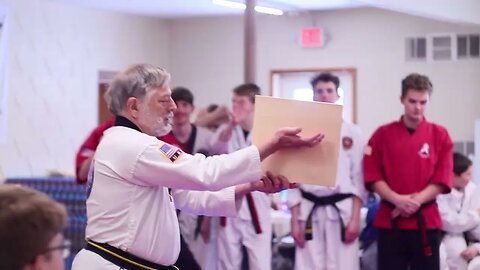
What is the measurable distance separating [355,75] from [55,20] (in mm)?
3334

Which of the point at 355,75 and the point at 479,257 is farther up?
the point at 355,75

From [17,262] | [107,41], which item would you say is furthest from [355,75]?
[17,262]

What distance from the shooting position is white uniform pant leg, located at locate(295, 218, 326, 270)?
4.72 metres

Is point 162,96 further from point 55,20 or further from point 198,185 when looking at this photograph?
point 55,20

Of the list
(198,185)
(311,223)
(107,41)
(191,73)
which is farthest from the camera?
(191,73)

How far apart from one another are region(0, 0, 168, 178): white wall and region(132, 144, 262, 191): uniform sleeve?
18.9ft

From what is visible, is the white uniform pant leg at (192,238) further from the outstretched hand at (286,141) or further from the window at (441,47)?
the window at (441,47)

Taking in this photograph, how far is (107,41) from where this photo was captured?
29.9ft

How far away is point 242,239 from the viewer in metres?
4.93

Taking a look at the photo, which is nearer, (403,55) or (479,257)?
(479,257)

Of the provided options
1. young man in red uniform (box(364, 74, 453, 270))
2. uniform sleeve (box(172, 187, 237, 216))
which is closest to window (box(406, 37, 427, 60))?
young man in red uniform (box(364, 74, 453, 270))

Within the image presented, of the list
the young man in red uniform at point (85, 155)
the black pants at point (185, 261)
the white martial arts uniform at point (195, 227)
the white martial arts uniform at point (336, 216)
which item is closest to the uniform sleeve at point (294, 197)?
the white martial arts uniform at point (336, 216)

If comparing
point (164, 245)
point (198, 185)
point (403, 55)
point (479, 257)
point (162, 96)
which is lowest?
point (479, 257)

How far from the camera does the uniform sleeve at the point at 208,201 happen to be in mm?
2895
